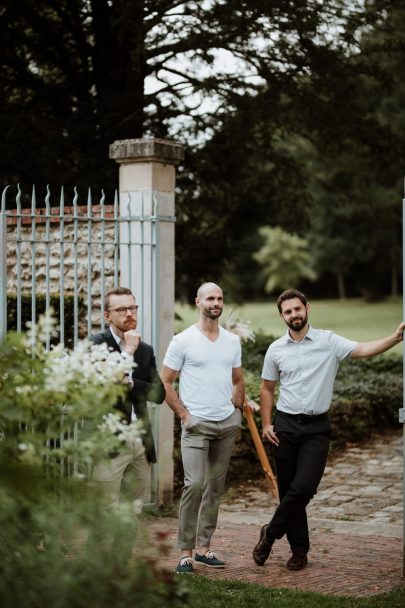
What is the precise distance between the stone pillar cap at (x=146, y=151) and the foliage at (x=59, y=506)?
15.5ft

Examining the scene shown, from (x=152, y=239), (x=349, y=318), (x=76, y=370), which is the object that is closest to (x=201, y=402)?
(x=152, y=239)

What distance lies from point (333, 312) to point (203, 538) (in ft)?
143

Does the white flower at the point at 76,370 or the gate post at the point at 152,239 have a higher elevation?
the gate post at the point at 152,239

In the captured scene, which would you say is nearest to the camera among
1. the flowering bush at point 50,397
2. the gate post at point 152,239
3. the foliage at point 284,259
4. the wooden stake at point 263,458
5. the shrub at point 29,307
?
the flowering bush at point 50,397

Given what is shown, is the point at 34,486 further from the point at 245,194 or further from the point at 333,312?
the point at 333,312

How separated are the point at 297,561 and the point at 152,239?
3061 mm

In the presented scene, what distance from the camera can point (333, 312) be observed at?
1959 inches

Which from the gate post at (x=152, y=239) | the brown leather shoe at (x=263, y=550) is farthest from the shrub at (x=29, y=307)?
the brown leather shoe at (x=263, y=550)

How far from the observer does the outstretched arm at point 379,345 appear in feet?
20.7

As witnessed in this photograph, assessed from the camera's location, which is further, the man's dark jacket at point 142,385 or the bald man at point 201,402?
the bald man at point 201,402

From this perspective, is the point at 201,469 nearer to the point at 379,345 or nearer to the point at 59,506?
the point at 379,345

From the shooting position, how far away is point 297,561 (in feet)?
21.6

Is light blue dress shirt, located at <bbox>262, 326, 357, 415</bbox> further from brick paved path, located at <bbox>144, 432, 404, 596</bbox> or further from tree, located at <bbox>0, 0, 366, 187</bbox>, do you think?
tree, located at <bbox>0, 0, 366, 187</bbox>

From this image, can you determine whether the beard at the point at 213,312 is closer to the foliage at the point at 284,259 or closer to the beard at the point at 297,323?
the beard at the point at 297,323
